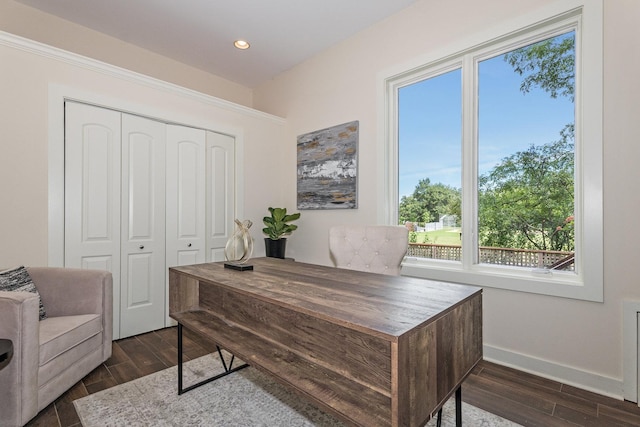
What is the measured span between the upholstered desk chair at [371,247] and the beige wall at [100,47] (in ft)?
10.1

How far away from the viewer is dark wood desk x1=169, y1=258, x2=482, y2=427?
2.94 feet

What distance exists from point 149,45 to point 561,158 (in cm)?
417

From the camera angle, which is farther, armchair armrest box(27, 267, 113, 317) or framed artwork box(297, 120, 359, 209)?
framed artwork box(297, 120, 359, 209)

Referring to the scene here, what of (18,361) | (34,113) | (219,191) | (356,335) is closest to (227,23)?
(219,191)

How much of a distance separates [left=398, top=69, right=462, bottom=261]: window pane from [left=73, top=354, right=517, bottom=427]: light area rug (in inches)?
53.7

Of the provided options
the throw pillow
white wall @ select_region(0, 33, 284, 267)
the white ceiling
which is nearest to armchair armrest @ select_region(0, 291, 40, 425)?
the throw pillow

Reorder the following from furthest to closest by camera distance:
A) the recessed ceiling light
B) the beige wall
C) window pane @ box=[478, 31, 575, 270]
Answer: the recessed ceiling light → the beige wall → window pane @ box=[478, 31, 575, 270]

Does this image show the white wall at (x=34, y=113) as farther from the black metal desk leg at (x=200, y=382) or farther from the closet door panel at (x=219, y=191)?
the black metal desk leg at (x=200, y=382)

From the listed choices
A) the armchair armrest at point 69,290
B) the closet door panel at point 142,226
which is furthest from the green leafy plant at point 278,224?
the armchair armrest at point 69,290

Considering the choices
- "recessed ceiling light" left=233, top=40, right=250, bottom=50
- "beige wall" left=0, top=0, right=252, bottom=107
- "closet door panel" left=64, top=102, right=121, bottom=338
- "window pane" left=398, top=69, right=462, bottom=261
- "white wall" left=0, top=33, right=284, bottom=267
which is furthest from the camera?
"recessed ceiling light" left=233, top=40, right=250, bottom=50

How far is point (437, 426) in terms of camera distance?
149 cm

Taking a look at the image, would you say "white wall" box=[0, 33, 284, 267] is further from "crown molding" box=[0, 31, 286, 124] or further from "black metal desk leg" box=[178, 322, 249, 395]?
"black metal desk leg" box=[178, 322, 249, 395]

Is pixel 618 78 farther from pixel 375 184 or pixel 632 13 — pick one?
pixel 375 184

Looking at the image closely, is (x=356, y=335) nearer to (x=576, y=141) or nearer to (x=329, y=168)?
(x=576, y=141)
